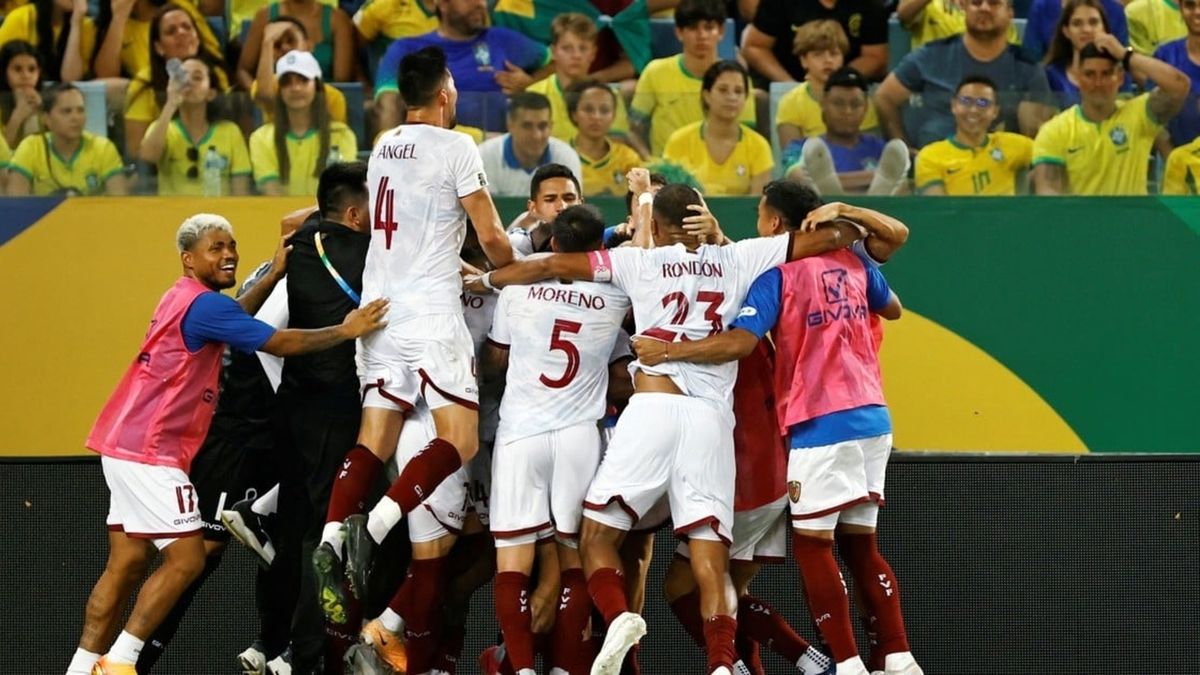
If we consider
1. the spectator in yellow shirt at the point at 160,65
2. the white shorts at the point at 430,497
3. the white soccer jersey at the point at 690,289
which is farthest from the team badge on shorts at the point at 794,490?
the spectator in yellow shirt at the point at 160,65

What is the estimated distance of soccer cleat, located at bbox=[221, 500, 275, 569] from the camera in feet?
25.8

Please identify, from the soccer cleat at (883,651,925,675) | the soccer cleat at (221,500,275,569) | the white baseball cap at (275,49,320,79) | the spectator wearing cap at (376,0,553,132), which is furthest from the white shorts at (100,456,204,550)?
the spectator wearing cap at (376,0,553,132)

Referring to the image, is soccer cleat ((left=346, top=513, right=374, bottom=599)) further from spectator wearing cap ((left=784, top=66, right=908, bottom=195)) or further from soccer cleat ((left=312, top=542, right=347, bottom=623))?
spectator wearing cap ((left=784, top=66, right=908, bottom=195))

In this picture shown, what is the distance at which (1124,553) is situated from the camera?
324 inches

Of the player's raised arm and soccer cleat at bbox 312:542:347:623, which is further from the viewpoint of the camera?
the player's raised arm

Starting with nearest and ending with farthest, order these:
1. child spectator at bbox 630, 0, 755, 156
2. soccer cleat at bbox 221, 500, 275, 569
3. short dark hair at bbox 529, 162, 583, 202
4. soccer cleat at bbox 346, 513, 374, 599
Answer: soccer cleat at bbox 346, 513, 374, 599 < soccer cleat at bbox 221, 500, 275, 569 < short dark hair at bbox 529, 162, 583, 202 < child spectator at bbox 630, 0, 755, 156

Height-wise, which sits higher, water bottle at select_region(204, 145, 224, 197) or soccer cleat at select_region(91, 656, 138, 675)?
water bottle at select_region(204, 145, 224, 197)

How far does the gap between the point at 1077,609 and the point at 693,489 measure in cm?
210

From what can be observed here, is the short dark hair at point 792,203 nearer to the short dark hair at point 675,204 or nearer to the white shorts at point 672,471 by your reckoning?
the short dark hair at point 675,204

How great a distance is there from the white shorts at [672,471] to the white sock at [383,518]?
2.64ft

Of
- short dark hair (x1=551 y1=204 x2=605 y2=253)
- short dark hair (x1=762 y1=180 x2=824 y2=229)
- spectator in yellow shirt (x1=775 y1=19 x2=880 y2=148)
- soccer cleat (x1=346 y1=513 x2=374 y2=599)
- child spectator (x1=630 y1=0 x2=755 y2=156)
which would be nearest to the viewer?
soccer cleat (x1=346 y1=513 x2=374 y2=599)

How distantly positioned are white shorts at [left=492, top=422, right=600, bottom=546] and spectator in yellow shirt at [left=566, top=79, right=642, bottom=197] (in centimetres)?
276

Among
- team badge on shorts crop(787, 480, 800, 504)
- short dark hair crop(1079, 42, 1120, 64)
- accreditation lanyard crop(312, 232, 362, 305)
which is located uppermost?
short dark hair crop(1079, 42, 1120, 64)

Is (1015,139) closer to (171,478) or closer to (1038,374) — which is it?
(1038,374)
